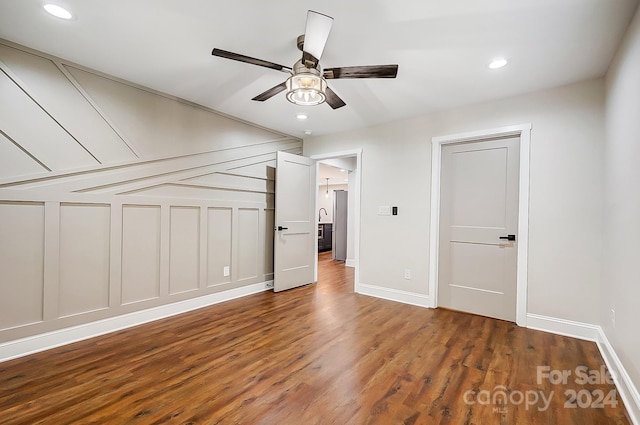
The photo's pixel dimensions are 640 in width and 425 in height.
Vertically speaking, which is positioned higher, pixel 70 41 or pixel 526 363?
pixel 70 41

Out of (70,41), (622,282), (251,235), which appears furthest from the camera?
(251,235)

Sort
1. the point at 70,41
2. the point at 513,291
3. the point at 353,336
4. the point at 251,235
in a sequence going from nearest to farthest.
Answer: the point at 70,41 < the point at 353,336 < the point at 513,291 < the point at 251,235

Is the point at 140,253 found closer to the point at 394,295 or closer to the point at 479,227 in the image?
the point at 394,295

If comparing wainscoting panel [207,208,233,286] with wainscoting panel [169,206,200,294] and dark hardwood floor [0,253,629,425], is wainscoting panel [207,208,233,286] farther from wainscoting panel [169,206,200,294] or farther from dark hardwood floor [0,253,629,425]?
dark hardwood floor [0,253,629,425]

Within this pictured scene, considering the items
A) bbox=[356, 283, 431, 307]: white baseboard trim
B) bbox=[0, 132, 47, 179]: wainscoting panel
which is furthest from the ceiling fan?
bbox=[356, 283, 431, 307]: white baseboard trim

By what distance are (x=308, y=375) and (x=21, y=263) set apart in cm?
245

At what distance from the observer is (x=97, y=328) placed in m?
2.69

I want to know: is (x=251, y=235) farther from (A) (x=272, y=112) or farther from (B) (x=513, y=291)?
(B) (x=513, y=291)

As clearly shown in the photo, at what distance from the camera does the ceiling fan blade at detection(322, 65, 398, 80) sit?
6.54ft

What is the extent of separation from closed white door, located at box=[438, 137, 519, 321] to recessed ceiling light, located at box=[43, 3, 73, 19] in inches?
148

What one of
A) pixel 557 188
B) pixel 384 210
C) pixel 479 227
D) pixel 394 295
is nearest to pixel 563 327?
pixel 479 227

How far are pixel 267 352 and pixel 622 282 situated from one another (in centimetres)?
270

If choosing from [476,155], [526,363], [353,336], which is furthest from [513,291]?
[353,336]

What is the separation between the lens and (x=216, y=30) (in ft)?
6.82
